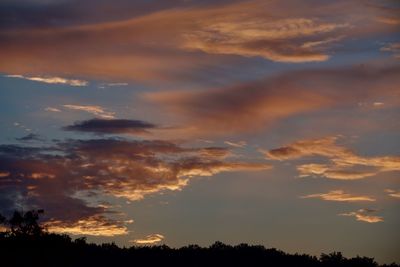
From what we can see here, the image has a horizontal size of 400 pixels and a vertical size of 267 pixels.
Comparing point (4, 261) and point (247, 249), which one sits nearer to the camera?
point (4, 261)

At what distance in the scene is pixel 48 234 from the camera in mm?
129250

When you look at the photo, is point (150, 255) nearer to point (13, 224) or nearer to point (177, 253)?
point (177, 253)

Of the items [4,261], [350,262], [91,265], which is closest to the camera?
[4,261]

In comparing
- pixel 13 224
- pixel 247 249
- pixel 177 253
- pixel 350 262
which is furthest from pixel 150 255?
pixel 350 262

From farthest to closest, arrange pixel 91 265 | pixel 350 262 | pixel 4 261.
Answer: pixel 350 262, pixel 91 265, pixel 4 261

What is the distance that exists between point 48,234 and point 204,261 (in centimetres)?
2605

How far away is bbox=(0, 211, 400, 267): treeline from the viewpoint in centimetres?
12312

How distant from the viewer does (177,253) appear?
128250 mm

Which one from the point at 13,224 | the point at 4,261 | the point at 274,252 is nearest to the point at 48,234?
the point at 13,224

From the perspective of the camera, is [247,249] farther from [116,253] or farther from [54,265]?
[54,265]

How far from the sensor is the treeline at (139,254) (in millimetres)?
123125

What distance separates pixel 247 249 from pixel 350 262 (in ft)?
57.4

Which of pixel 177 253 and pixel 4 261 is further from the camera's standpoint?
pixel 177 253

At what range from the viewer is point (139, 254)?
417 ft
